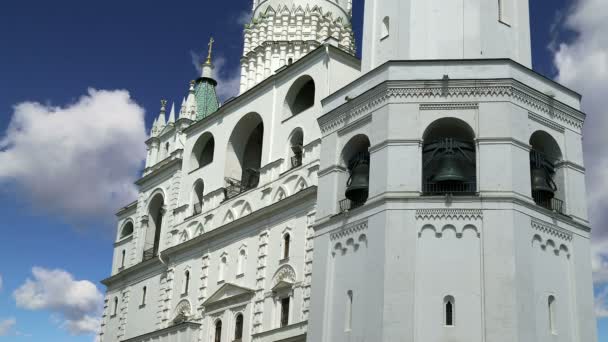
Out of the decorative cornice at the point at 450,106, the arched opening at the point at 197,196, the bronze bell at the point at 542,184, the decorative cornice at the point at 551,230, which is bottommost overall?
the decorative cornice at the point at 551,230

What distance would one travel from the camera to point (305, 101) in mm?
37281

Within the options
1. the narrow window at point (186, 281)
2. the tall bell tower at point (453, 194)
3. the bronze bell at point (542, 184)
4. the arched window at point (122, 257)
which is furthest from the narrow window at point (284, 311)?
the arched window at point (122, 257)

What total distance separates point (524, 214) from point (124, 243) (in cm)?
3205

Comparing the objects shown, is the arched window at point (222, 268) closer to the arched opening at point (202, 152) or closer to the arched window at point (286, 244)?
the arched window at point (286, 244)

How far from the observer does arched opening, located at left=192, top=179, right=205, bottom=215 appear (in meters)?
41.6

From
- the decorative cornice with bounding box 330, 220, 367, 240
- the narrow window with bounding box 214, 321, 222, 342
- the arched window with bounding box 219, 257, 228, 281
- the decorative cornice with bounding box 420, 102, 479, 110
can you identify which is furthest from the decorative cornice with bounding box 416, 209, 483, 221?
the arched window with bounding box 219, 257, 228, 281

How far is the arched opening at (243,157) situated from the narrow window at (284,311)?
24.5 feet

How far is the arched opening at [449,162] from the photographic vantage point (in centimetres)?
2406

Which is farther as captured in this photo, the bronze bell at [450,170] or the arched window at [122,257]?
the arched window at [122,257]

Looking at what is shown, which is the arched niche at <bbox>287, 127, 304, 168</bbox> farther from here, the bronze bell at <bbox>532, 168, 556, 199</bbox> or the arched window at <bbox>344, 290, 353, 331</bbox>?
the bronze bell at <bbox>532, 168, 556, 199</bbox>

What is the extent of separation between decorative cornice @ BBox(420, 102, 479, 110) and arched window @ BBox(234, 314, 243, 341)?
47.7 ft

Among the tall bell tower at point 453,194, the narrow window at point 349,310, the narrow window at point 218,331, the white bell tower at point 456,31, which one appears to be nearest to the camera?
the tall bell tower at point 453,194

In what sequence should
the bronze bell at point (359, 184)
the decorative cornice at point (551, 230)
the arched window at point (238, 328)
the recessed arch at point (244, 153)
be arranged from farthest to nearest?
1. the recessed arch at point (244, 153)
2. the arched window at point (238, 328)
3. the bronze bell at point (359, 184)
4. the decorative cornice at point (551, 230)

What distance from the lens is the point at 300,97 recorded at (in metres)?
37.3
